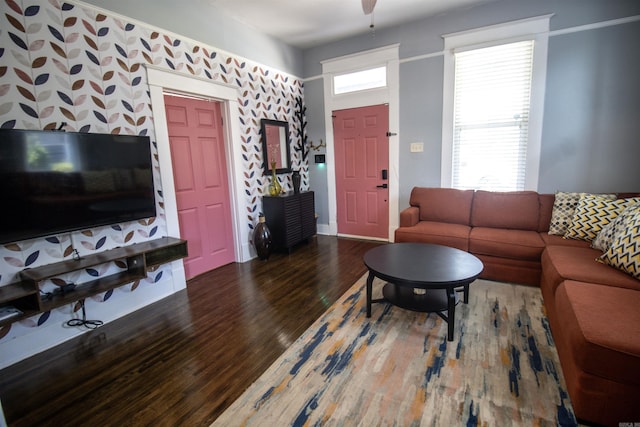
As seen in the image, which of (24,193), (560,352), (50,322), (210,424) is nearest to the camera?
(210,424)

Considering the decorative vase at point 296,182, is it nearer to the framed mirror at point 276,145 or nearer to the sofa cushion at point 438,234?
the framed mirror at point 276,145

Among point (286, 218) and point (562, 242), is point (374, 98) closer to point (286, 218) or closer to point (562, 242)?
point (286, 218)

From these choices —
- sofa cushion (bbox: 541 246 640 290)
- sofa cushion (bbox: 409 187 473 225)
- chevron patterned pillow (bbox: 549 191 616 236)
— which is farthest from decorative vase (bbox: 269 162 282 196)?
chevron patterned pillow (bbox: 549 191 616 236)

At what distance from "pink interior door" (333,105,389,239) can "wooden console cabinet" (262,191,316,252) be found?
2.60 feet

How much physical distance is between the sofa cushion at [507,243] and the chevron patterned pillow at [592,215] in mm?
303

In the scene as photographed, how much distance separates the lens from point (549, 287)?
2279 mm

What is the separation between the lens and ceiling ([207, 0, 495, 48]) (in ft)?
11.2

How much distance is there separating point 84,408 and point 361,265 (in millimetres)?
2721

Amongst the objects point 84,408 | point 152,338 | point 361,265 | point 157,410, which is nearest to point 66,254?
point 152,338

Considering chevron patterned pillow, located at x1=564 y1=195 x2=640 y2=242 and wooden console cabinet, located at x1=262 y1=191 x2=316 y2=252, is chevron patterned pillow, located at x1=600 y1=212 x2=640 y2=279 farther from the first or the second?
wooden console cabinet, located at x1=262 y1=191 x2=316 y2=252

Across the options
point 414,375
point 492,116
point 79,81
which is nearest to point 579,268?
point 414,375

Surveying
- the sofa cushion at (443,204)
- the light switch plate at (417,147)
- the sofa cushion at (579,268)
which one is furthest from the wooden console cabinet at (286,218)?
the sofa cushion at (579,268)

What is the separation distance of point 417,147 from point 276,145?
2.04 meters

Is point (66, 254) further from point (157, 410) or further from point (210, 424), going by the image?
point (210, 424)
